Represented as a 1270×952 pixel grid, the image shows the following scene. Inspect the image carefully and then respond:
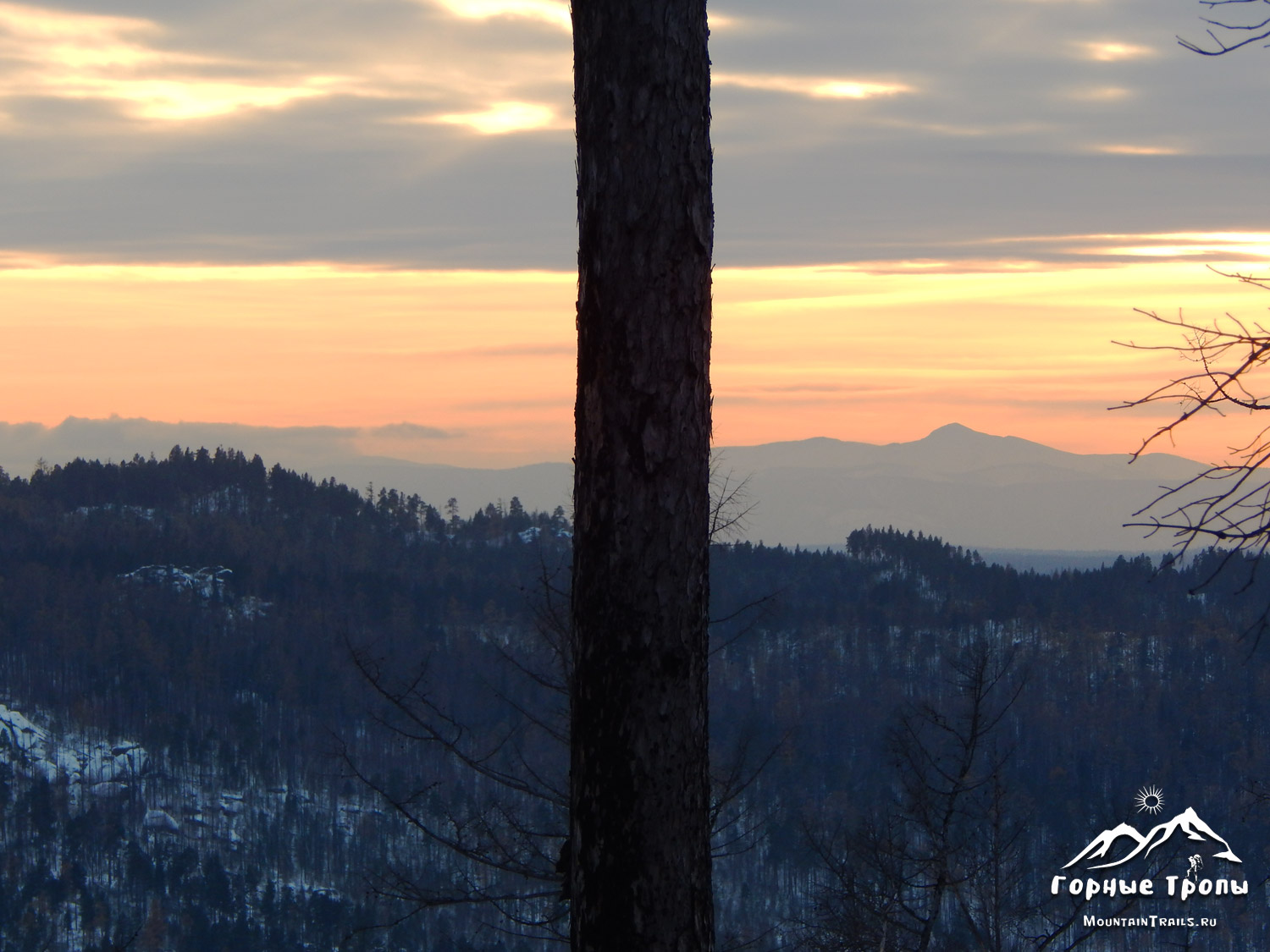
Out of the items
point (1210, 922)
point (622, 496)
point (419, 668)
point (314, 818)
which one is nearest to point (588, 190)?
point (622, 496)

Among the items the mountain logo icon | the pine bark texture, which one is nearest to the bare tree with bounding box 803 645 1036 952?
the mountain logo icon

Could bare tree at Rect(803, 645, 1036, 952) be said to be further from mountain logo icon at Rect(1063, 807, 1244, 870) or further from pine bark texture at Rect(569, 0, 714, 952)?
pine bark texture at Rect(569, 0, 714, 952)

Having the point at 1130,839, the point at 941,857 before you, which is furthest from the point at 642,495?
the point at 1130,839

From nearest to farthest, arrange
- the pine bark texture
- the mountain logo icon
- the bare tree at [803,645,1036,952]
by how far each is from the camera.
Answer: the pine bark texture
the bare tree at [803,645,1036,952]
the mountain logo icon

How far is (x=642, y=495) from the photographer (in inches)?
177

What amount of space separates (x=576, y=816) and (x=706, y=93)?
9.02 feet

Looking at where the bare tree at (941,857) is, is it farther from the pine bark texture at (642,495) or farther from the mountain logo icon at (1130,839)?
the pine bark texture at (642,495)

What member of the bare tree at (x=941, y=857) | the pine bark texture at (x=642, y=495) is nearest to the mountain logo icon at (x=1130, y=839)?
the bare tree at (x=941, y=857)

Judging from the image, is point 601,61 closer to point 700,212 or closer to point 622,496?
point 700,212

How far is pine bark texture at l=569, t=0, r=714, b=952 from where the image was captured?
4.48 meters

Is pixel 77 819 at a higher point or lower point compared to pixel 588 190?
lower

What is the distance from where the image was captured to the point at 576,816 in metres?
4.64

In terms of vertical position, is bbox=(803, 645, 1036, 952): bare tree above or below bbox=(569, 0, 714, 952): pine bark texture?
below

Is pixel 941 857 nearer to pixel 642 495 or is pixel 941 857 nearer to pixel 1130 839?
pixel 1130 839
